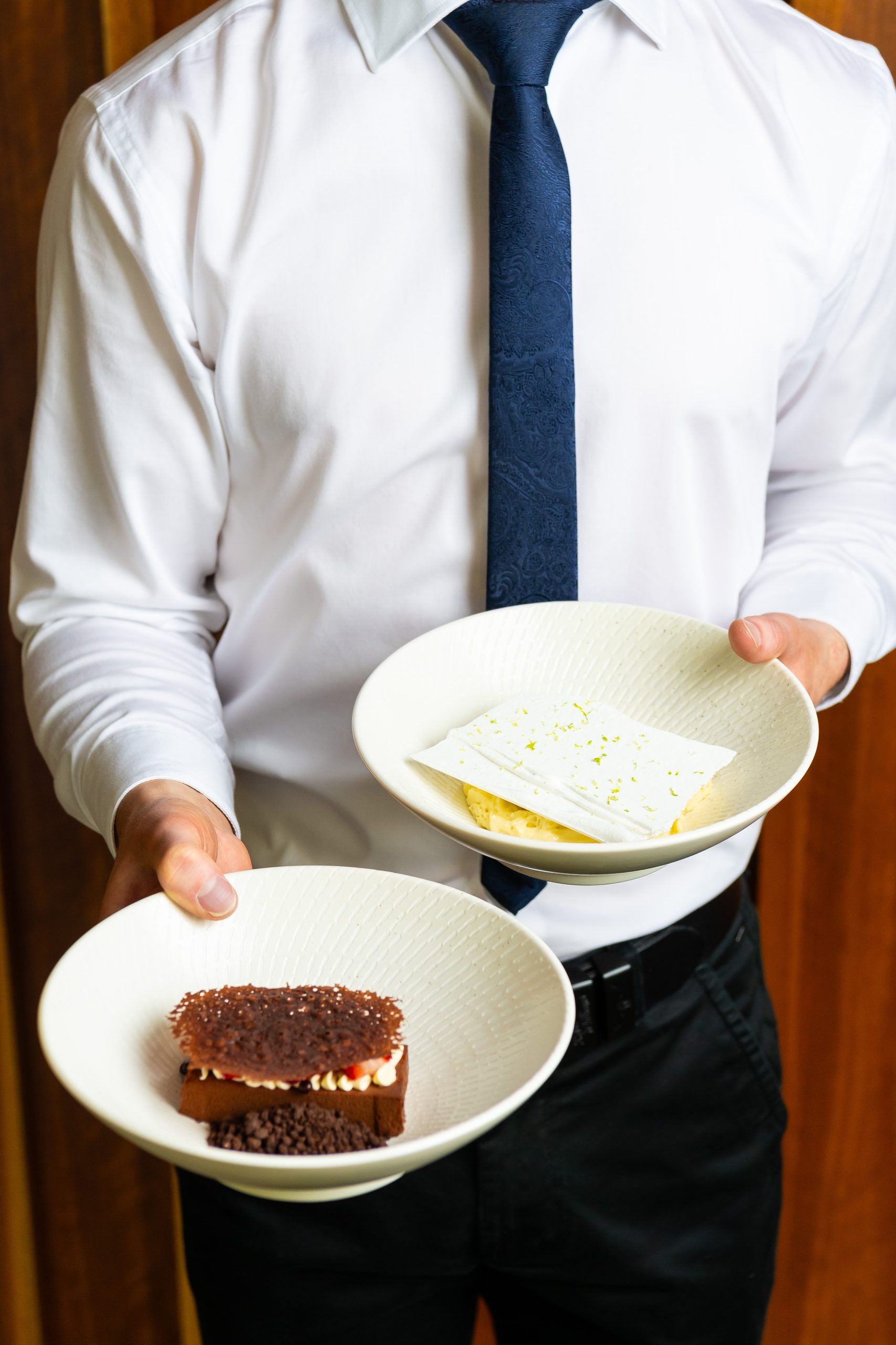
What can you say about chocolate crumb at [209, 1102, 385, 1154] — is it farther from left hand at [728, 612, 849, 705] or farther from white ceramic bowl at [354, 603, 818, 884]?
left hand at [728, 612, 849, 705]

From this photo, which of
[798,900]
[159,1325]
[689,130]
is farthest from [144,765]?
[159,1325]

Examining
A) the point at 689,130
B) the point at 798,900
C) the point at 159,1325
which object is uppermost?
the point at 689,130

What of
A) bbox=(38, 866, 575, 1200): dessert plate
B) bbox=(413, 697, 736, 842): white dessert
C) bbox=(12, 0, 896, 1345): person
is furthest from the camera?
bbox=(12, 0, 896, 1345): person

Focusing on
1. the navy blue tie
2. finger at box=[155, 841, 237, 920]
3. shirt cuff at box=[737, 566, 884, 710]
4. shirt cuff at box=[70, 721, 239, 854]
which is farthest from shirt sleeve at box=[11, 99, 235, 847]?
shirt cuff at box=[737, 566, 884, 710]

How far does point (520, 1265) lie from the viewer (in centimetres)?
110

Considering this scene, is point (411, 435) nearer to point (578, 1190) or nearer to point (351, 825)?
point (351, 825)

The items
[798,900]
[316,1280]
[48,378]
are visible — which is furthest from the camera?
[798,900]

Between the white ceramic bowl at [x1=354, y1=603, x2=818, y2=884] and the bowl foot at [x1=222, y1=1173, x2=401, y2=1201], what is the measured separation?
235mm

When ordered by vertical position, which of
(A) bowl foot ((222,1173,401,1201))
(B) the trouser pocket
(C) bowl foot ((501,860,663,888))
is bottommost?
(B) the trouser pocket

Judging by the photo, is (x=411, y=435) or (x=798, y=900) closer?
(x=411, y=435)

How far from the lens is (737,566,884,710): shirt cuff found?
3.51ft

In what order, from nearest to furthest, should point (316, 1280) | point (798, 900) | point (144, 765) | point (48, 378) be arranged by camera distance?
point (144, 765) → point (48, 378) → point (316, 1280) → point (798, 900)

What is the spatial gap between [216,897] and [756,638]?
1.47ft

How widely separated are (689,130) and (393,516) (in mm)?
421
